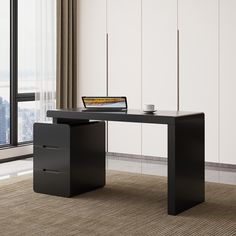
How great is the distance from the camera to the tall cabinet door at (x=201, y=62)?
19.6 ft

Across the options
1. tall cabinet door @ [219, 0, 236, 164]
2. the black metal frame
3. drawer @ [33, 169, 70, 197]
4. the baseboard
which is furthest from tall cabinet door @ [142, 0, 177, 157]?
drawer @ [33, 169, 70, 197]

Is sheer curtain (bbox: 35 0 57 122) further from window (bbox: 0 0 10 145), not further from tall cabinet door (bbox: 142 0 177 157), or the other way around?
tall cabinet door (bbox: 142 0 177 157)

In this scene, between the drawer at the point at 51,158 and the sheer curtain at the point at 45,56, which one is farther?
the sheer curtain at the point at 45,56

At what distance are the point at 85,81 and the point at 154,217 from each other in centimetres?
342

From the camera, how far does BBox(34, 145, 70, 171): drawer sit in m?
4.34

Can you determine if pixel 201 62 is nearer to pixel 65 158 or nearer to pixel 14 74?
pixel 14 74

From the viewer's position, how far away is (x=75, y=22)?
695 centimetres

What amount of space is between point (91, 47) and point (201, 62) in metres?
1.53

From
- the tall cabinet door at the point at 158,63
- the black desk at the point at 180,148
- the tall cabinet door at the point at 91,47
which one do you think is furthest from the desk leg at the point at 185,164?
the tall cabinet door at the point at 91,47

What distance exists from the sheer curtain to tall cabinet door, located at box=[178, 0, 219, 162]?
161 cm

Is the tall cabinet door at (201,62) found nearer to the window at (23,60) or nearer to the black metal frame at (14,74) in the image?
the window at (23,60)

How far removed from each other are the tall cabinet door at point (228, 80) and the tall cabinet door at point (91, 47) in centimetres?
156

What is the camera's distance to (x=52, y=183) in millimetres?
4418

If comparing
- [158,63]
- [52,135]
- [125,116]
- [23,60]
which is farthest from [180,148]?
[23,60]
